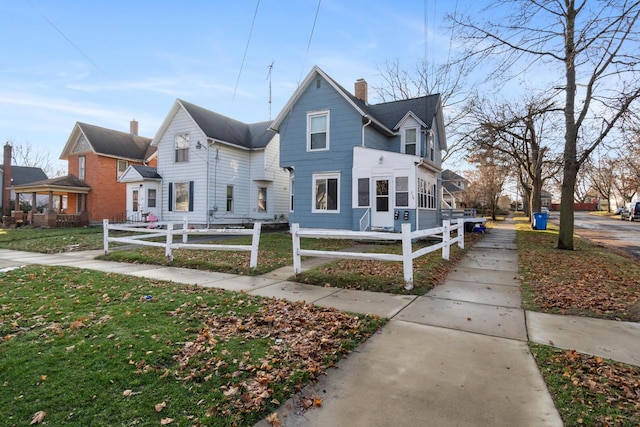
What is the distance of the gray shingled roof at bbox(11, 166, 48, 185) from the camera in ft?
124

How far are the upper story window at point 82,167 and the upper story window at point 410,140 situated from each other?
23.0 m

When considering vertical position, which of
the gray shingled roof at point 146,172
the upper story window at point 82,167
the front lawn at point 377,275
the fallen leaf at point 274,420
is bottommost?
the fallen leaf at point 274,420

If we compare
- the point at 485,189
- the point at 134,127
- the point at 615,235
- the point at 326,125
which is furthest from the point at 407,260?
the point at 485,189

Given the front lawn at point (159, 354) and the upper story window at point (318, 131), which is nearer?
the front lawn at point (159, 354)

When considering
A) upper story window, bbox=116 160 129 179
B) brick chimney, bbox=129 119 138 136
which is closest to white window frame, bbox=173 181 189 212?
upper story window, bbox=116 160 129 179

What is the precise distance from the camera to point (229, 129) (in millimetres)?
22359

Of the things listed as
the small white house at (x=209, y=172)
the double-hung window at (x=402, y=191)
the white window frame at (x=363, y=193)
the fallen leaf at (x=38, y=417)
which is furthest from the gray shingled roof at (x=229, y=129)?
the fallen leaf at (x=38, y=417)

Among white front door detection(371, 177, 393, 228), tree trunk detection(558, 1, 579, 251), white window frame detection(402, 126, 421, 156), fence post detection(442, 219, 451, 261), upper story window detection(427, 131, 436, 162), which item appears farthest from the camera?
upper story window detection(427, 131, 436, 162)

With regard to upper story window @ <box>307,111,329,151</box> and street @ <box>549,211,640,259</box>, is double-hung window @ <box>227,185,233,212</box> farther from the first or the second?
street @ <box>549,211,640,259</box>

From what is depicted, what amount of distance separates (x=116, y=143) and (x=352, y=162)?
20368mm

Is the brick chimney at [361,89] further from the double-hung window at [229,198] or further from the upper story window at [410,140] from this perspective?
the double-hung window at [229,198]

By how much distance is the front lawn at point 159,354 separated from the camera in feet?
8.51

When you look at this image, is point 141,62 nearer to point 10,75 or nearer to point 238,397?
point 10,75

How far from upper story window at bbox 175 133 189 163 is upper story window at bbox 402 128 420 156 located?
1271cm
